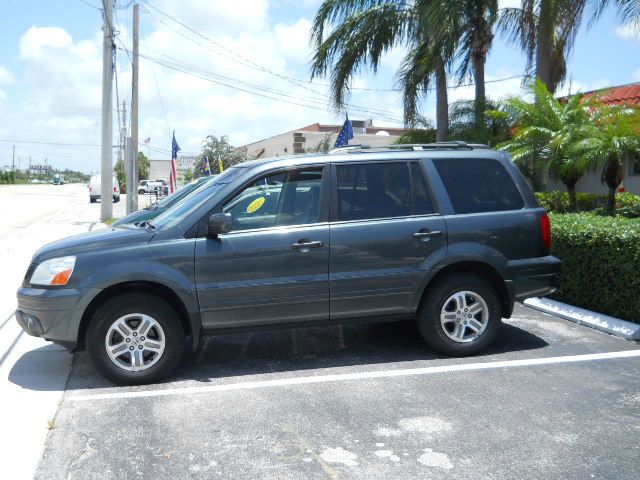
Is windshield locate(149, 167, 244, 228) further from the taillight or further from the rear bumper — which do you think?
the taillight

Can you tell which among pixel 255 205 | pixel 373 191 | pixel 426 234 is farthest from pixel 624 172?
pixel 255 205

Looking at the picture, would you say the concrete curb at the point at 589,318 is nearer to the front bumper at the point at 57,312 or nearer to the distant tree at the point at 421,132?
the front bumper at the point at 57,312

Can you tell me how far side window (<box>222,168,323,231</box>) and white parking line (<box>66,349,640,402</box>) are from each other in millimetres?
1313

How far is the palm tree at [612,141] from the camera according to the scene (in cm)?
991

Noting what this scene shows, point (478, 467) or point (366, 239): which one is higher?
point (366, 239)

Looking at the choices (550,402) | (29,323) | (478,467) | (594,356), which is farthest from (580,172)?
(29,323)

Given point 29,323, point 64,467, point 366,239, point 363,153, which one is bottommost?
point 64,467

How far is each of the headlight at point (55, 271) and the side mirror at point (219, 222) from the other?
3.73ft

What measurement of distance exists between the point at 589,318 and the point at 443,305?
224 cm

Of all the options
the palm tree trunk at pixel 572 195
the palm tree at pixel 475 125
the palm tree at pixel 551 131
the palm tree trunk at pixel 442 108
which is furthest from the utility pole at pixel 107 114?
the palm tree trunk at pixel 572 195

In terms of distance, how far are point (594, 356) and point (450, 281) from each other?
153 cm

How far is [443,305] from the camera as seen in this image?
6.18m

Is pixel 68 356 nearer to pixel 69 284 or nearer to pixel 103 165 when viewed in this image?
pixel 69 284

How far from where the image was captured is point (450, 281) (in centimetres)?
617
